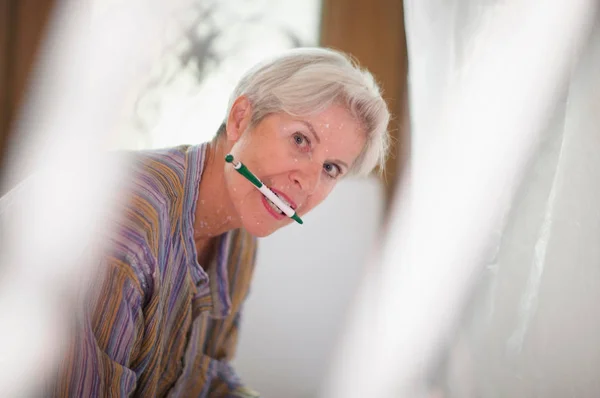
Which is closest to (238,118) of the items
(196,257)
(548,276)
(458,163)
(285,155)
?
(285,155)

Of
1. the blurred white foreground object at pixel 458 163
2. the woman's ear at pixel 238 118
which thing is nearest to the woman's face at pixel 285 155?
the woman's ear at pixel 238 118

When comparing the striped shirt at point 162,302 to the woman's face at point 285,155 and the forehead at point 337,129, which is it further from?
the forehead at point 337,129

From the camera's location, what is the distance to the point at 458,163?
0.82 m

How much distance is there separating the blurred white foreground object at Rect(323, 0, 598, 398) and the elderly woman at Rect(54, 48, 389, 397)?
90 millimetres

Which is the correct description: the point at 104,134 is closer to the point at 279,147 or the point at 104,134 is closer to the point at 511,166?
the point at 279,147

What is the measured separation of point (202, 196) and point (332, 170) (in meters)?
0.18

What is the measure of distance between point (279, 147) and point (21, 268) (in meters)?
0.35

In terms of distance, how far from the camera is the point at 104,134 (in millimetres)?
992

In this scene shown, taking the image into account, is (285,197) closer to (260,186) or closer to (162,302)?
(260,186)

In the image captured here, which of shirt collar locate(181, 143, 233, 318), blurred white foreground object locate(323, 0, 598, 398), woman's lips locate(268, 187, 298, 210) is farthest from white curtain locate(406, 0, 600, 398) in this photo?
shirt collar locate(181, 143, 233, 318)

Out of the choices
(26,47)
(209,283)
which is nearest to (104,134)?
(26,47)

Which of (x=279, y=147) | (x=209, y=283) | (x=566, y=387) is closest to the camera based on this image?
(x=566, y=387)

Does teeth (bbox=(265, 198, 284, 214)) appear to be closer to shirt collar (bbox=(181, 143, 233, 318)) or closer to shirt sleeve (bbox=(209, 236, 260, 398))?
shirt collar (bbox=(181, 143, 233, 318))

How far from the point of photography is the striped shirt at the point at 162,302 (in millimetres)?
695
